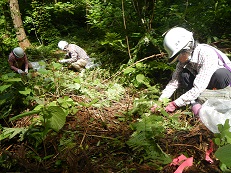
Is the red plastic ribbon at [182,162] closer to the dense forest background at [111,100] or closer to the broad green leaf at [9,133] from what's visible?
the dense forest background at [111,100]

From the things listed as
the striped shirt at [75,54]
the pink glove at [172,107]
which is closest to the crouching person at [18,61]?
the striped shirt at [75,54]

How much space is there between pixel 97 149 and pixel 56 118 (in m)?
0.51

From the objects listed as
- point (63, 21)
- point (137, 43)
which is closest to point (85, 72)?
point (137, 43)

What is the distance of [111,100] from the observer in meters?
3.55

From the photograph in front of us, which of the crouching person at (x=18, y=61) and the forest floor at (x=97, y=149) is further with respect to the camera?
the crouching person at (x=18, y=61)

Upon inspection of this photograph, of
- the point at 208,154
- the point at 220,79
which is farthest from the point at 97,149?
the point at 220,79

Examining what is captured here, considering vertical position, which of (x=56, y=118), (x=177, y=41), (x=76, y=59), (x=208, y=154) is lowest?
(x=76, y=59)

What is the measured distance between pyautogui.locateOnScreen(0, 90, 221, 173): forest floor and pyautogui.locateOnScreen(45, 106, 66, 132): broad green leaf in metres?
0.21

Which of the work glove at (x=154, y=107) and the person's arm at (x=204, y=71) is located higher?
the person's arm at (x=204, y=71)

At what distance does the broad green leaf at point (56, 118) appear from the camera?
226 centimetres

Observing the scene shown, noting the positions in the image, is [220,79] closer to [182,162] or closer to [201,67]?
[201,67]

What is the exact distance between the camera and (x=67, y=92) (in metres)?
3.55

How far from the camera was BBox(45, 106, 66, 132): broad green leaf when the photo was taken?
2.26 m

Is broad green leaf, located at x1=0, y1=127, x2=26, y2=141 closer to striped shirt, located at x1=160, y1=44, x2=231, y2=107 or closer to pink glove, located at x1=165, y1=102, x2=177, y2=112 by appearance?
pink glove, located at x1=165, y1=102, x2=177, y2=112
